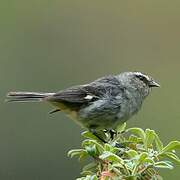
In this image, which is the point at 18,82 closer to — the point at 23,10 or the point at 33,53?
the point at 33,53

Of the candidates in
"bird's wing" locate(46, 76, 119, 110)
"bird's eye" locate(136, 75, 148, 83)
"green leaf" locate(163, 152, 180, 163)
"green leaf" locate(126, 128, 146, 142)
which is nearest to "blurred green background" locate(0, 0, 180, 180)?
"bird's wing" locate(46, 76, 119, 110)

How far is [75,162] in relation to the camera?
15.3 feet

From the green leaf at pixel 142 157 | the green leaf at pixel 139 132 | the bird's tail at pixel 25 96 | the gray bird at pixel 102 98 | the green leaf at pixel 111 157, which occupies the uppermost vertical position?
the bird's tail at pixel 25 96

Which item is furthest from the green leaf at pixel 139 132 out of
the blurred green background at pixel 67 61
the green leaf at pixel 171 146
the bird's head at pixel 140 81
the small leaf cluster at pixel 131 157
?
the blurred green background at pixel 67 61

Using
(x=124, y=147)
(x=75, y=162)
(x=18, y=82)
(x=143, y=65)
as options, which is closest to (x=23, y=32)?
(x=18, y=82)

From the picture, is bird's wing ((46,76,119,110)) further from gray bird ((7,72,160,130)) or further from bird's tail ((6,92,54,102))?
bird's tail ((6,92,54,102))

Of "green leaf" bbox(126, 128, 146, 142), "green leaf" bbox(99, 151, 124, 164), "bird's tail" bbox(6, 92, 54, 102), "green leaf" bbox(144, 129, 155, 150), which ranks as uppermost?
"bird's tail" bbox(6, 92, 54, 102)

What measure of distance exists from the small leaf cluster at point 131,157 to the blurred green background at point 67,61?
259 cm

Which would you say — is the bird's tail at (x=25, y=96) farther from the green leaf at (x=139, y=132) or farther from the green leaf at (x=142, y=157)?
the green leaf at (x=142, y=157)

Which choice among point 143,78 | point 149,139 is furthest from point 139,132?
point 143,78

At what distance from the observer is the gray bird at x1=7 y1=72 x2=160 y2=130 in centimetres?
331

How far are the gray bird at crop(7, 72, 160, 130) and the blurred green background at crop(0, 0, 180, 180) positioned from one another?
1214 millimetres

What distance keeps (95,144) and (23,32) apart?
4.01 metres

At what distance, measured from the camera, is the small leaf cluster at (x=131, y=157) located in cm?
178
